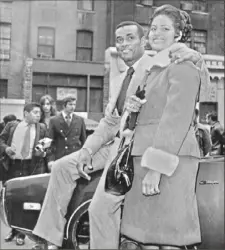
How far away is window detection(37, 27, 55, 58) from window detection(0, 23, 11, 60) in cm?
24

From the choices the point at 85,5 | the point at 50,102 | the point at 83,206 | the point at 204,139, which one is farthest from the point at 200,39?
the point at 83,206

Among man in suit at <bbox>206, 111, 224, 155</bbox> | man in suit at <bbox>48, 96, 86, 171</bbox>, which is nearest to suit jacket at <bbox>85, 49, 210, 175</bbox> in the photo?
man in suit at <bbox>48, 96, 86, 171</bbox>

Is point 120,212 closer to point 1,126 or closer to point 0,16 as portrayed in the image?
point 1,126

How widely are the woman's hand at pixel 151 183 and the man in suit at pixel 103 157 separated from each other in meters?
0.20

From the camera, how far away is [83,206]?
253 cm

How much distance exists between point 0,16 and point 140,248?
230 centimetres

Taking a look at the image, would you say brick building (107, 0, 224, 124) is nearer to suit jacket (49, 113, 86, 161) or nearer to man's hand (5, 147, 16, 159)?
suit jacket (49, 113, 86, 161)

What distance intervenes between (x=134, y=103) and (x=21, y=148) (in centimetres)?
197

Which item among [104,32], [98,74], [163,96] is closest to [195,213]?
[163,96]

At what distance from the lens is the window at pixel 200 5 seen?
150 inches

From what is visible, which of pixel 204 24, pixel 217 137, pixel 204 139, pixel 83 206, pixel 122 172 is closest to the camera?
pixel 122 172

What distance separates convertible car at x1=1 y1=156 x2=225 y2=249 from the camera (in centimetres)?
246

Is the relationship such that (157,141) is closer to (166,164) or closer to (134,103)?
(166,164)

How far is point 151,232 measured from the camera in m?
1.78
